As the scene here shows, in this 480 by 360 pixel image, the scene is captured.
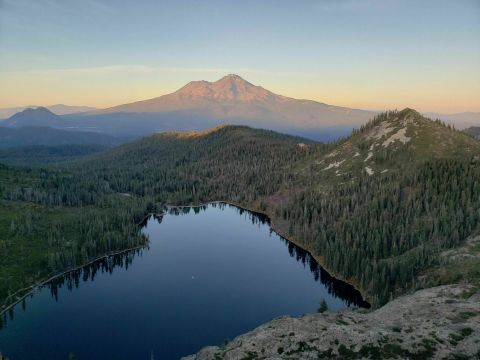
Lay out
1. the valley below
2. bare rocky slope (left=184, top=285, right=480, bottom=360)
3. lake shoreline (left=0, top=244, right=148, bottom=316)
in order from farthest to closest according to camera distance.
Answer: lake shoreline (left=0, top=244, right=148, bottom=316) < the valley below < bare rocky slope (left=184, top=285, right=480, bottom=360)

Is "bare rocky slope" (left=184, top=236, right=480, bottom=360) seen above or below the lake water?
above

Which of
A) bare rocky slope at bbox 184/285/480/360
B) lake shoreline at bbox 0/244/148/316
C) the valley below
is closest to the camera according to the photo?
bare rocky slope at bbox 184/285/480/360

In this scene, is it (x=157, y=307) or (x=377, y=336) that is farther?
(x=157, y=307)

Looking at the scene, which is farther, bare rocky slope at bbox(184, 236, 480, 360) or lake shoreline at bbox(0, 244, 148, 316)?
lake shoreline at bbox(0, 244, 148, 316)

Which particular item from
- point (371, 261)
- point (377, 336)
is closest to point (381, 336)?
point (377, 336)

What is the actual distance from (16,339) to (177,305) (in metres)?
45.2

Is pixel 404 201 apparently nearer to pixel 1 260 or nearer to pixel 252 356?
pixel 252 356

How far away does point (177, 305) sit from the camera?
402 feet

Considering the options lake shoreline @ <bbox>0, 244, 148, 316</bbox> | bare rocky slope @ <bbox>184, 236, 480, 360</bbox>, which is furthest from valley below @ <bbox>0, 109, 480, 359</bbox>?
lake shoreline @ <bbox>0, 244, 148, 316</bbox>

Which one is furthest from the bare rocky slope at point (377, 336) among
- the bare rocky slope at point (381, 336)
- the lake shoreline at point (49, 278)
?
the lake shoreline at point (49, 278)

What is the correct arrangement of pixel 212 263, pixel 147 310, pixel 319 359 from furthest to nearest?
1. pixel 212 263
2. pixel 147 310
3. pixel 319 359

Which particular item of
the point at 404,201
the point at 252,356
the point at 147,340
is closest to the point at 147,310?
the point at 147,340

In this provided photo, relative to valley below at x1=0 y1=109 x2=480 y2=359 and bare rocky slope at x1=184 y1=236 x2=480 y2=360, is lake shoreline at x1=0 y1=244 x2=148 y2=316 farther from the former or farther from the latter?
bare rocky slope at x1=184 y1=236 x2=480 y2=360

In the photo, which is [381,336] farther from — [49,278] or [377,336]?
[49,278]
